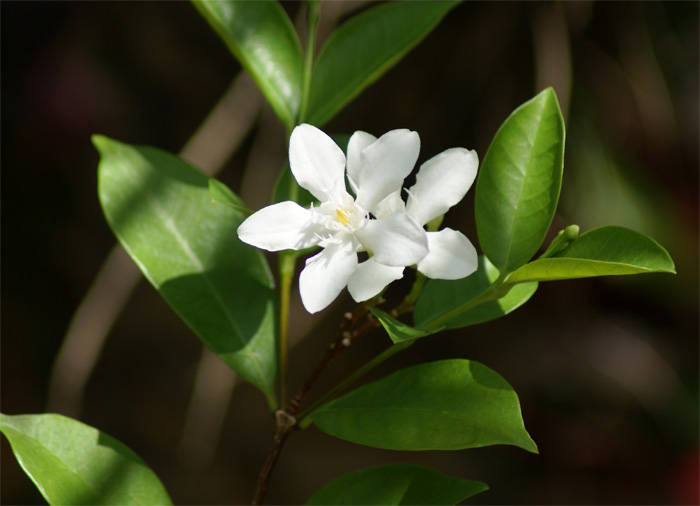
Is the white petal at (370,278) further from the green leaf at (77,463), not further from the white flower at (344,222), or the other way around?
the green leaf at (77,463)

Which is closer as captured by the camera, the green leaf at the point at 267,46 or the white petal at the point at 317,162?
the white petal at the point at 317,162

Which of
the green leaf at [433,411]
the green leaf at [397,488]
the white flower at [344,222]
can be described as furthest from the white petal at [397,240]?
the green leaf at [397,488]

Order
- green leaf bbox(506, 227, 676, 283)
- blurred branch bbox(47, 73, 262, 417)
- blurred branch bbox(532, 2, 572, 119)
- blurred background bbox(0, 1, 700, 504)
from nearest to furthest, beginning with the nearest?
green leaf bbox(506, 227, 676, 283) < blurred branch bbox(47, 73, 262, 417) < blurred branch bbox(532, 2, 572, 119) < blurred background bbox(0, 1, 700, 504)

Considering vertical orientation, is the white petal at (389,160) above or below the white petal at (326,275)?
above

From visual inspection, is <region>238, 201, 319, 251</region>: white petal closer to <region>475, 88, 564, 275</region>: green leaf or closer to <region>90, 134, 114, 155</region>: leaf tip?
<region>475, 88, 564, 275</region>: green leaf

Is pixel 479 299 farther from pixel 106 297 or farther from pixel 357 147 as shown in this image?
pixel 106 297

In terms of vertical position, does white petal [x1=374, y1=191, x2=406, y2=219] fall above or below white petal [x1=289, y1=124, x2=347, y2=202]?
below

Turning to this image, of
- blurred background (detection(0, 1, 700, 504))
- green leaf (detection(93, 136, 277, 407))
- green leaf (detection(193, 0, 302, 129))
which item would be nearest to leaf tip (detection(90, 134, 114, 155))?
green leaf (detection(93, 136, 277, 407))
